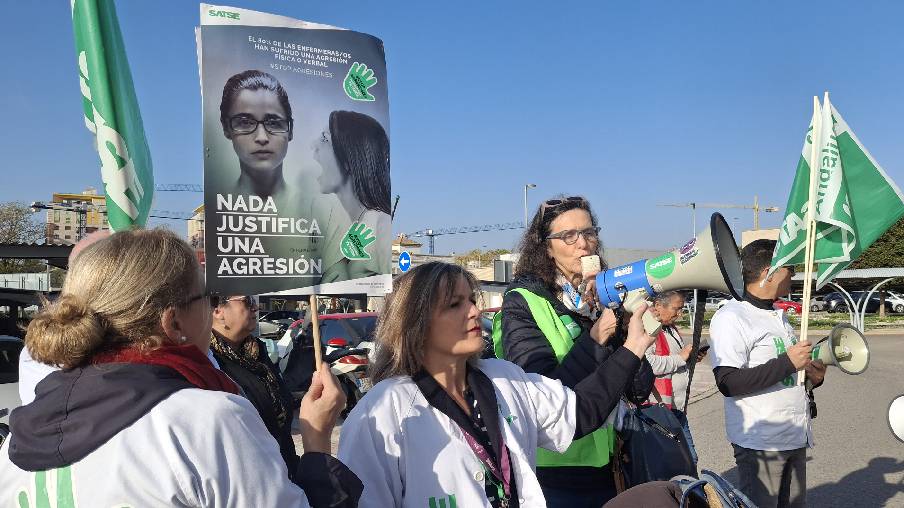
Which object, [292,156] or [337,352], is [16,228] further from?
[292,156]

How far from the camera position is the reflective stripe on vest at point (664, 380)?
5.68 meters

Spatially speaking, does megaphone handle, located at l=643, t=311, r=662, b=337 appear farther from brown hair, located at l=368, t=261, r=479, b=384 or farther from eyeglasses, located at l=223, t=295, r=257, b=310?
eyeglasses, located at l=223, t=295, r=257, b=310

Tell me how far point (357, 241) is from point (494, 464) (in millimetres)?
774

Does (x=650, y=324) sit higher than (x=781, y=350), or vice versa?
(x=650, y=324)

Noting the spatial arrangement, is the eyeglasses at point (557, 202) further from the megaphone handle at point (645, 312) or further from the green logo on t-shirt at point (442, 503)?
the green logo on t-shirt at point (442, 503)

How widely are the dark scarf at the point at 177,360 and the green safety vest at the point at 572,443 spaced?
145 centimetres

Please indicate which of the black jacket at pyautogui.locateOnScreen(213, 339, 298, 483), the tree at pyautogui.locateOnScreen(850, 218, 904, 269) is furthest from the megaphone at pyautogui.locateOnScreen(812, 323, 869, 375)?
the tree at pyautogui.locateOnScreen(850, 218, 904, 269)

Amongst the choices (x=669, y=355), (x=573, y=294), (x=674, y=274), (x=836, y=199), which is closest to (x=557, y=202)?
(x=573, y=294)

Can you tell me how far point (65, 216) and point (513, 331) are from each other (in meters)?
84.6

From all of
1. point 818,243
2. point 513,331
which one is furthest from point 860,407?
point 513,331

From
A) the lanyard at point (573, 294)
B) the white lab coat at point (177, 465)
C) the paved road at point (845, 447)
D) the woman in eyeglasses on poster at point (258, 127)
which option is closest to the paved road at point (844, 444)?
the paved road at point (845, 447)

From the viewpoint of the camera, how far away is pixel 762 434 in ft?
12.1

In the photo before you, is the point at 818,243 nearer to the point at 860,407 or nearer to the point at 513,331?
the point at 513,331

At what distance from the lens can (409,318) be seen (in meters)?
2.25
